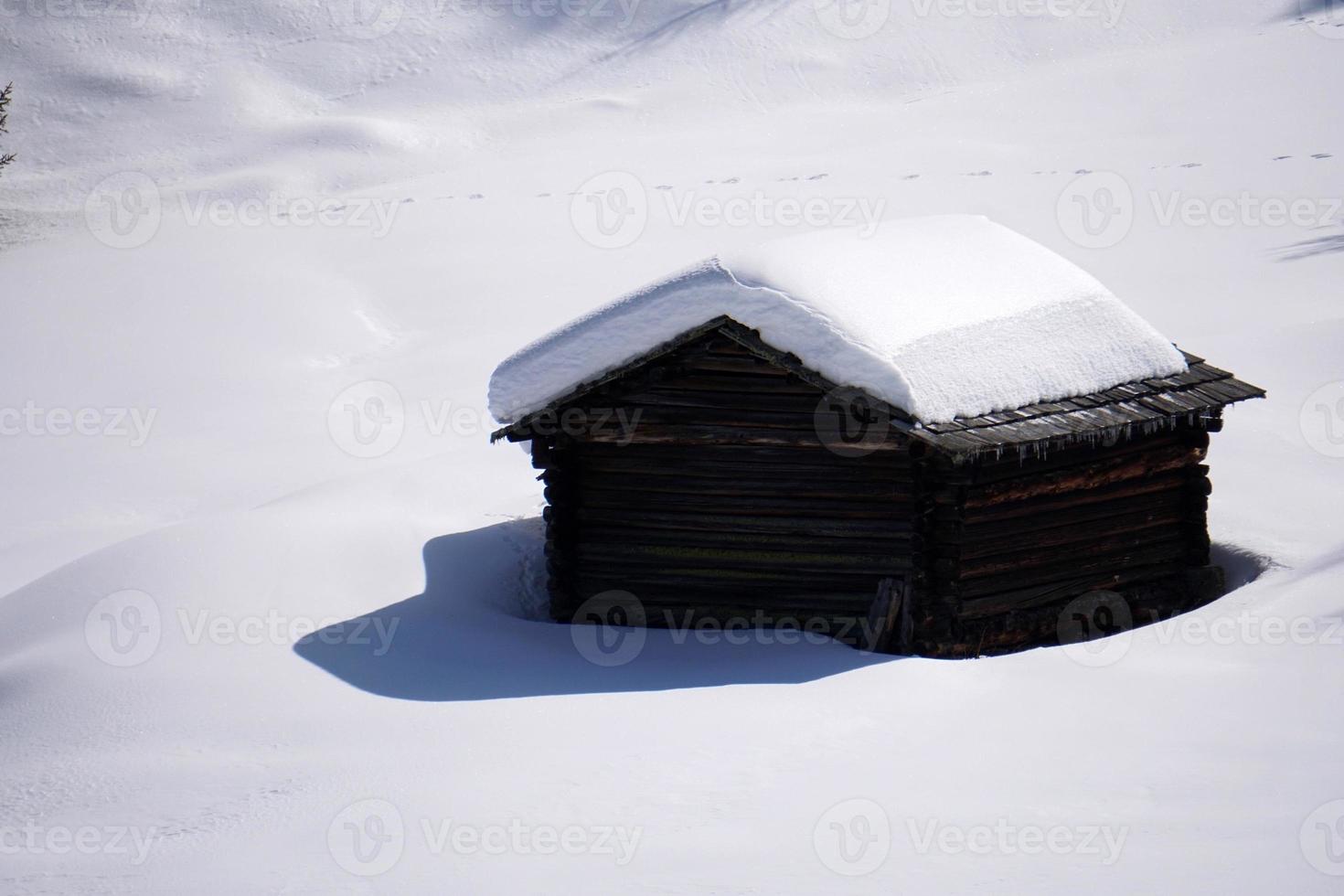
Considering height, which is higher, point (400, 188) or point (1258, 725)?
point (400, 188)

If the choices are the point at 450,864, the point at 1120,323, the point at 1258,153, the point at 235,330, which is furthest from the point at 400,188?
the point at 450,864

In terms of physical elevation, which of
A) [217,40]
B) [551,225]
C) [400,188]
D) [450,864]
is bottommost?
[450,864]

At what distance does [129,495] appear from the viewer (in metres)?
15.9

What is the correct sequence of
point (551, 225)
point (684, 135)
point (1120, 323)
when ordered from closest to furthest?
point (1120, 323)
point (551, 225)
point (684, 135)

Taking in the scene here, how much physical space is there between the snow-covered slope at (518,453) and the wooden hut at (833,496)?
807 millimetres

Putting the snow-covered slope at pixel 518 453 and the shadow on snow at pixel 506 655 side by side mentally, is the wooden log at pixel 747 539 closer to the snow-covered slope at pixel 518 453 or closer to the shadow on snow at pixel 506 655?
the shadow on snow at pixel 506 655

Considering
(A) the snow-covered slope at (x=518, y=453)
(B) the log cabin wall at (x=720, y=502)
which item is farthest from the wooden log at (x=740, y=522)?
(A) the snow-covered slope at (x=518, y=453)

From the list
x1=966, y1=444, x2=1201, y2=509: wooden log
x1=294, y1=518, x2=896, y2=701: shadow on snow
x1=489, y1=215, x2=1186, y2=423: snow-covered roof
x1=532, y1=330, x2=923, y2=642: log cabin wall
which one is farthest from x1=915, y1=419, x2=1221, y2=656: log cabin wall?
x1=294, y1=518, x2=896, y2=701: shadow on snow

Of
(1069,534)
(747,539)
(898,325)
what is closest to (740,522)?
(747,539)

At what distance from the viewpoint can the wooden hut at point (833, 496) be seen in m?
9.57

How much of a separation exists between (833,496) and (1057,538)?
1.87 metres

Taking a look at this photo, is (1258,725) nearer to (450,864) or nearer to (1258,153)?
(450,864)

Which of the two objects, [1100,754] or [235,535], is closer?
[1100,754]

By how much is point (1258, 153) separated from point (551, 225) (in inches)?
534
